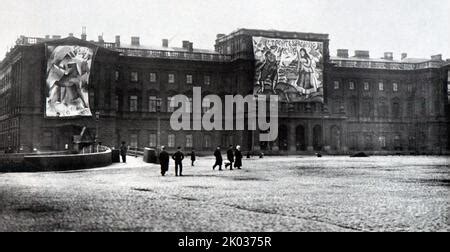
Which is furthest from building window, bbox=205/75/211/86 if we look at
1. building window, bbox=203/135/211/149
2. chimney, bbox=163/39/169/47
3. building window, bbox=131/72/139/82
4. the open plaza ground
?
the open plaza ground

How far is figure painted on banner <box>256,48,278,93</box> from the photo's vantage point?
73625mm

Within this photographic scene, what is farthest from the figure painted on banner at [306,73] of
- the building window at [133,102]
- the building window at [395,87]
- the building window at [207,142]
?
the building window at [133,102]

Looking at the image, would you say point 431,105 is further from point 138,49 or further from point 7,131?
point 7,131

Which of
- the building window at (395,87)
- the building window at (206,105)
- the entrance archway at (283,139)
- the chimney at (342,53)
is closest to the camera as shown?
the entrance archway at (283,139)

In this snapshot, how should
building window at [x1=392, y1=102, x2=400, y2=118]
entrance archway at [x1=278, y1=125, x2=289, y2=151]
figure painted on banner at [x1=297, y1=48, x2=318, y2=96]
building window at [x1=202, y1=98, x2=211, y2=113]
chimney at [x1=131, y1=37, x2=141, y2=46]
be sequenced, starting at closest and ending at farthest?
figure painted on banner at [x1=297, y1=48, x2=318, y2=96] < entrance archway at [x1=278, y1=125, x2=289, y2=151] < building window at [x1=202, y1=98, x2=211, y2=113] < chimney at [x1=131, y1=37, x2=141, y2=46] < building window at [x1=392, y1=102, x2=400, y2=118]

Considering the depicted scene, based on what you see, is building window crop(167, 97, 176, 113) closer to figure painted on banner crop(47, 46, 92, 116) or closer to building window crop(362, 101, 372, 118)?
figure painted on banner crop(47, 46, 92, 116)

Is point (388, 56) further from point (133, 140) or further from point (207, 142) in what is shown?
point (133, 140)

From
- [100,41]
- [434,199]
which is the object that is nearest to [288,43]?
[100,41]

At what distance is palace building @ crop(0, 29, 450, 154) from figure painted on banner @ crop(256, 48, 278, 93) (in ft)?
2.62

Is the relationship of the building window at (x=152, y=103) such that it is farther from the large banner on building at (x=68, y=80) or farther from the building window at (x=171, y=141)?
the large banner on building at (x=68, y=80)

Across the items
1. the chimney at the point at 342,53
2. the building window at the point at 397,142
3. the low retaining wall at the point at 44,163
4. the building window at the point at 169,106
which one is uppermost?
the chimney at the point at 342,53

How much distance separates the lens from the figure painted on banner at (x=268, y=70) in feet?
242

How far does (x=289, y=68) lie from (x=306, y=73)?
9.13 ft

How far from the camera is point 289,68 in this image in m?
74.7
